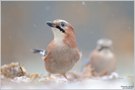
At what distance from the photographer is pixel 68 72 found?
2018mm

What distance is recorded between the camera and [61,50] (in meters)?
1.97

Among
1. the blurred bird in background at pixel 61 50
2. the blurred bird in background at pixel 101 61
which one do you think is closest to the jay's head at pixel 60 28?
the blurred bird in background at pixel 61 50

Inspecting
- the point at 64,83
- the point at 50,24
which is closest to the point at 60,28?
the point at 50,24

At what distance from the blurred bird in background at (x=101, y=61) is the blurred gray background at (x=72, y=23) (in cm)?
2

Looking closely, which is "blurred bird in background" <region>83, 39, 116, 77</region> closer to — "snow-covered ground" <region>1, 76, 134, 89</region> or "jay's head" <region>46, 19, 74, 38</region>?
"snow-covered ground" <region>1, 76, 134, 89</region>

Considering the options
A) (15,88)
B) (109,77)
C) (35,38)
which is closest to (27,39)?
(35,38)

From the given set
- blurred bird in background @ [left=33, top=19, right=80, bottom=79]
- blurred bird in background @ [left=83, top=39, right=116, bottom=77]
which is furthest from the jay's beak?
blurred bird in background @ [left=83, top=39, right=116, bottom=77]

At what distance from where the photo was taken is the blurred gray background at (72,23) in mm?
2016

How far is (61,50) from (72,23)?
0.11 m

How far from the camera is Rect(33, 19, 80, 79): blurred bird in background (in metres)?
1.96

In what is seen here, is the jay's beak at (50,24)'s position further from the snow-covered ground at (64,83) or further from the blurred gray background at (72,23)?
the snow-covered ground at (64,83)

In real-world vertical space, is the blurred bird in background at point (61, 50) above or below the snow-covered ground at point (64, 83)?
above

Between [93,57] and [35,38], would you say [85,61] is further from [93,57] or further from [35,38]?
[35,38]

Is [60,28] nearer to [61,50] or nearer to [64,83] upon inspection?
[61,50]
